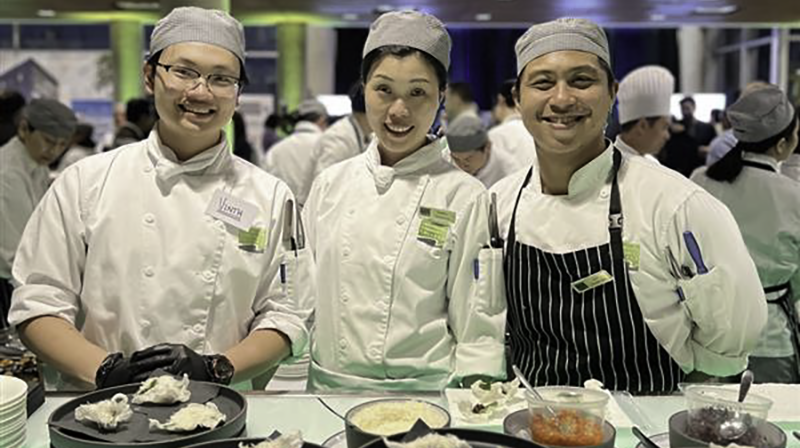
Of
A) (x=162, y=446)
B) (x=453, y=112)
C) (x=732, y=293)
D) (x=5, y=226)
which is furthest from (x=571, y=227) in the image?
(x=453, y=112)

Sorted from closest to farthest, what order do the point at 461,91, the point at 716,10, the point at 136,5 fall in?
1. the point at 461,91
2. the point at 136,5
3. the point at 716,10

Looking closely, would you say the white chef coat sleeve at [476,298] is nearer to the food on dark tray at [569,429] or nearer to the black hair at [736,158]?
the food on dark tray at [569,429]

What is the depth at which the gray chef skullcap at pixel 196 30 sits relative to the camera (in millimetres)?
1606

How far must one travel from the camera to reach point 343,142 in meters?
4.37

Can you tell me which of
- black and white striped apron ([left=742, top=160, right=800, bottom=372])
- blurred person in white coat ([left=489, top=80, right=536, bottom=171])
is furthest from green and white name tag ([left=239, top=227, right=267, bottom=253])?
blurred person in white coat ([left=489, top=80, right=536, bottom=171])

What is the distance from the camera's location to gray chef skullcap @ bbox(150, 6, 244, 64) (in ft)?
5.27

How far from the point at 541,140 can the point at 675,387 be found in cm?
60

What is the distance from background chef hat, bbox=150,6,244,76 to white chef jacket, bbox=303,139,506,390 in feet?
1.42

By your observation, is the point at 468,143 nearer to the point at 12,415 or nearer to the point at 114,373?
the point at 114,373

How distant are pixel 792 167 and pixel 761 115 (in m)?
0.60

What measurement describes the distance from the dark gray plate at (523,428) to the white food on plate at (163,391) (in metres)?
0.51

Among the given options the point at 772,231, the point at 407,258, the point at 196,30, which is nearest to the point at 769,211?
the point at 772,231

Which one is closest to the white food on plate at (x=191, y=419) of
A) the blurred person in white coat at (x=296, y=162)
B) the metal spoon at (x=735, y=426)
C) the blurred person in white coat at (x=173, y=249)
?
the blurred person in white coat at (x=173, y=249)

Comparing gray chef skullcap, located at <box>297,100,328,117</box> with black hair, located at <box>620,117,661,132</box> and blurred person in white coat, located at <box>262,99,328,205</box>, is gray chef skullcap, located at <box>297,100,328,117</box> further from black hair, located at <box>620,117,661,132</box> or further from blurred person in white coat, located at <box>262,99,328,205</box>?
black hair, located at <box>620,117,661,132</box>
